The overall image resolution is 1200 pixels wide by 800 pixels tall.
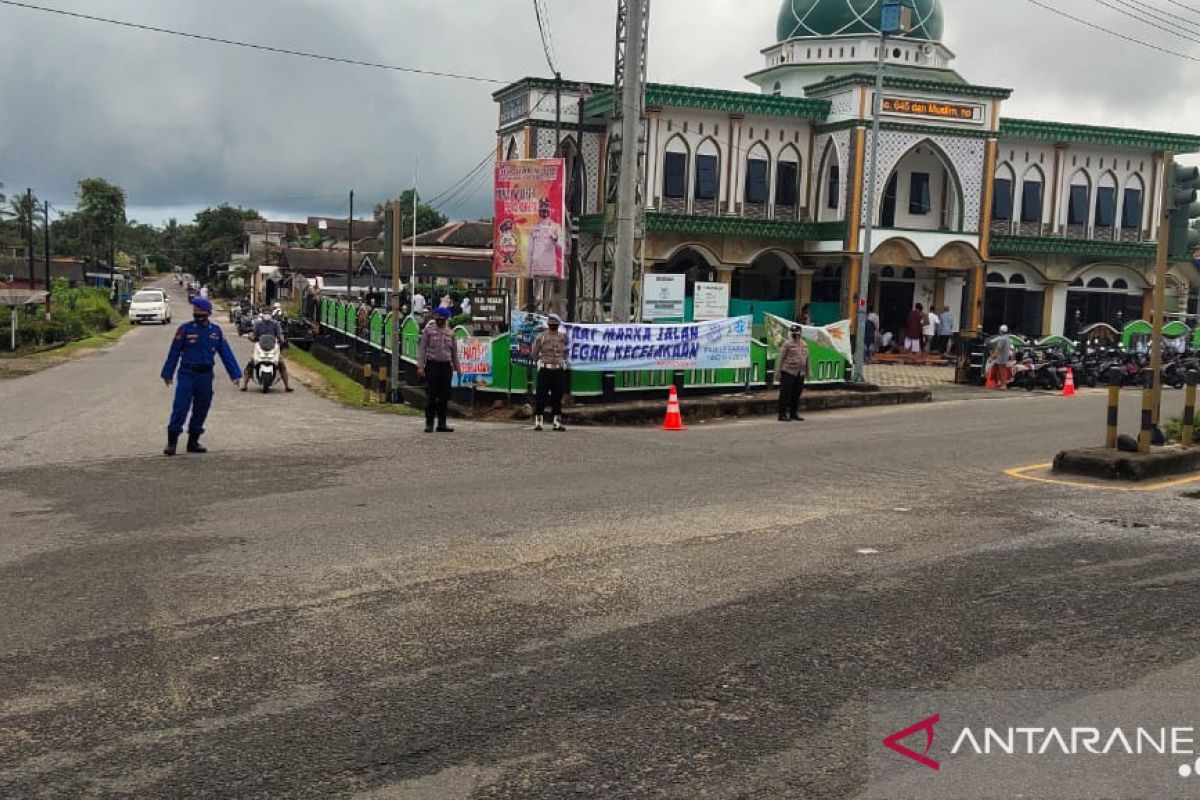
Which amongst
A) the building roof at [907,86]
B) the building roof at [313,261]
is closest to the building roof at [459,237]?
the building roof at [313,261]

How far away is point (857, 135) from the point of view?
35.5 meters

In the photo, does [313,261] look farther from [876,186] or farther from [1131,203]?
[1131,203]

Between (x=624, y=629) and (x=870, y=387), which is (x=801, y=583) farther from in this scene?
(x=870, y=387)

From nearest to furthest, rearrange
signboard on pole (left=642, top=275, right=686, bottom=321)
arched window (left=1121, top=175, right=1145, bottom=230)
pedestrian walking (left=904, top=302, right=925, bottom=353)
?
signboard on pole (left=642, top=275, right=686, bottom=321) < pedestrian walking (left=904, top=302, right=925, bottom=353) < arched window (left=1121, top=175, right=1145, bottom=230)

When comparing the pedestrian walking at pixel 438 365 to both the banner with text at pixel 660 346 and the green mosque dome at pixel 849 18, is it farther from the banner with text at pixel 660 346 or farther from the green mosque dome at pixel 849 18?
the green mosque dome at pixel 849 18

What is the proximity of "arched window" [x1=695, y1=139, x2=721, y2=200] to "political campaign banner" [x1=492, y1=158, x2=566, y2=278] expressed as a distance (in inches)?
632

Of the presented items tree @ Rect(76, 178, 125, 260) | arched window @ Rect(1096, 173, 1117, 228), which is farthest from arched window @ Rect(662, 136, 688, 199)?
tree @ Rect(76, 178, 125, 260)

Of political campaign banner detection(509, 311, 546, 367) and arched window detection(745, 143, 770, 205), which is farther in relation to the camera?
arched window detection(745, 143, 770, 205)

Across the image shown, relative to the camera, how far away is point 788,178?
38.1 m

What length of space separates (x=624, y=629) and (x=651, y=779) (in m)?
1.99

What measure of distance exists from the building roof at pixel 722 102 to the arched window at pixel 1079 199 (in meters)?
10.2

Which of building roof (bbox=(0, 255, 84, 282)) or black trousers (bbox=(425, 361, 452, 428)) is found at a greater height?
building roof (bbox=(0, 255, 84, 282))

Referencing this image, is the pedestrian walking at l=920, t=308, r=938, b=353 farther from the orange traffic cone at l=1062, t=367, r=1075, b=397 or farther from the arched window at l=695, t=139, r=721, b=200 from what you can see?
the orange traffic cone at l=1062, t=367, r=1075, b=397

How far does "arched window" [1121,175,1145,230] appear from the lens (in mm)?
41406
